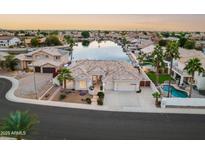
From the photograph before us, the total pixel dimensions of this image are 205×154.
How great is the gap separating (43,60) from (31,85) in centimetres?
1095

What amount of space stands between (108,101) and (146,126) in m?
6.77

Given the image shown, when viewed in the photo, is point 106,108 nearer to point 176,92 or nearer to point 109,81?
point 109,81

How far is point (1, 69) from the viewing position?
137 feet

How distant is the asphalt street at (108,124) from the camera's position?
1775 centimetres

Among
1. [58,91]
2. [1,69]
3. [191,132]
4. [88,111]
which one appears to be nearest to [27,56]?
[1,69]

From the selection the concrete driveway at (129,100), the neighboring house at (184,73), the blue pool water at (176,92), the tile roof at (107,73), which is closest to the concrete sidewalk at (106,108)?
the concrete driveway at (129,100)

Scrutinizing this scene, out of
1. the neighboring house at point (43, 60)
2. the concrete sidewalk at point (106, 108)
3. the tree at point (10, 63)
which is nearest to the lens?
the concrete sidewalk at point (106, 108)

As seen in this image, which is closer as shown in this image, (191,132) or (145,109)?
(191,132)

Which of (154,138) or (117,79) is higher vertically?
(117,79)

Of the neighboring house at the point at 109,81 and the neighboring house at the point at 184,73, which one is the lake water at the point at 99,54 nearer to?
the neighboring house at the point at 184,73

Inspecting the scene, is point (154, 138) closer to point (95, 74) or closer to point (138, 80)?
point (138, 80)

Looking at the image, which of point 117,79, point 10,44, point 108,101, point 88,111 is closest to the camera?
point 88,111

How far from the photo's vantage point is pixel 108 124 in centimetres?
1942

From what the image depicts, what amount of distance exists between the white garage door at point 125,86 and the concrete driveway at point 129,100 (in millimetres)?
874
